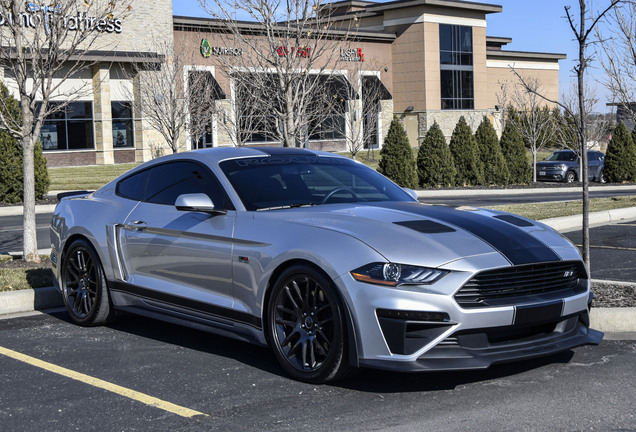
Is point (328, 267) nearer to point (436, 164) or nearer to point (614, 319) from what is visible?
point (614, 319)

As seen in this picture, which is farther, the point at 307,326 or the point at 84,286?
the point at 84,286

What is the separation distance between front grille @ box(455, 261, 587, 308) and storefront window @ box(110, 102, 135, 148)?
130 feet

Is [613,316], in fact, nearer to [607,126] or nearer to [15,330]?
[15,330]

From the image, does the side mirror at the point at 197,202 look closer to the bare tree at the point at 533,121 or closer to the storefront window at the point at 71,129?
the bare tree at the point at 533,121

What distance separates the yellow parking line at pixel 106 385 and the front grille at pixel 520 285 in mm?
1788

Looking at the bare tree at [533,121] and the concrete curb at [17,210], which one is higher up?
the bare tree at [533,121]

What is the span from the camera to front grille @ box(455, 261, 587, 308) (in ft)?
16.5

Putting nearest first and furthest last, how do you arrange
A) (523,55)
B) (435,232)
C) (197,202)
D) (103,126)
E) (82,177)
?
(435,232)
(197,202)
(82,177)
(103,126)
(523,55)

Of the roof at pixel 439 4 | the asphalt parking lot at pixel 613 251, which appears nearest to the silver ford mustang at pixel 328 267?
the asphalt parking lot at pixel 613 251

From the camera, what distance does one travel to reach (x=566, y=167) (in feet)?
123

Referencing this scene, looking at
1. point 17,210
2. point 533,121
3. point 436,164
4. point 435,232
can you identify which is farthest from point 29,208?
point 533,121

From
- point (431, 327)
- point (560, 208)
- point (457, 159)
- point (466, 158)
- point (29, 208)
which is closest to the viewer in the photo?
point (431, 327)

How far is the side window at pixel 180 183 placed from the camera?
21.3 feet

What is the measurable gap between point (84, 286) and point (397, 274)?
362 centimetres
